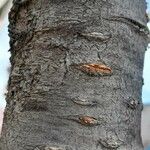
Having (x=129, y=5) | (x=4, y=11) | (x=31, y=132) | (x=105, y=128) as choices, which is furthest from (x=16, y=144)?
(x=4, y=11)

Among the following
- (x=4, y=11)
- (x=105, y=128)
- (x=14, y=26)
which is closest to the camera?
(x=105, y=128)

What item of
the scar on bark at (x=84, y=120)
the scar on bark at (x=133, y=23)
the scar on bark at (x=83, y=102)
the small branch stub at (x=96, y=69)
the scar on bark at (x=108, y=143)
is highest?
the scar on bark at (x=133, y=23)

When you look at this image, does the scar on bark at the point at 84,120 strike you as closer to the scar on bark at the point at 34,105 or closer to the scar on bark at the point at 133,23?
the scar on bark at the point at 34,105

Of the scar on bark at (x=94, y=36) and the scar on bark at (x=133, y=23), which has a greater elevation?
the scar on bark at (x=133, y=23)

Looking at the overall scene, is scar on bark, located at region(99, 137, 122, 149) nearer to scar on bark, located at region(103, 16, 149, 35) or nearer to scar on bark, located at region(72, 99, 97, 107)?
scar on bark, located at region(72, 99, 97, 107)

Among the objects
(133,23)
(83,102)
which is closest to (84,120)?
(83,102)

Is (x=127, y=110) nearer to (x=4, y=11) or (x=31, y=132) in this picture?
(x=31, y=132)

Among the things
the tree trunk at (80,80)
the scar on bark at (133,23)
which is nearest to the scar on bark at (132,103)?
the tree trunk at (80,80)
